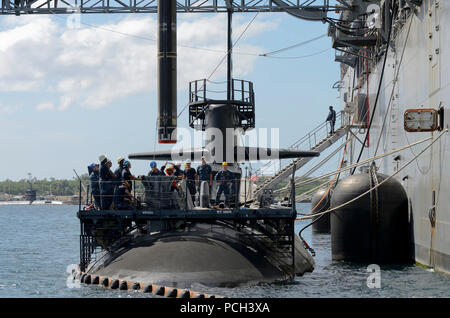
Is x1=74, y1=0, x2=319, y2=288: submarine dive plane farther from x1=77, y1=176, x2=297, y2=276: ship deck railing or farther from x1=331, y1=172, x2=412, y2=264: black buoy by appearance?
x1=331, y1=172, x2=412, y2=264: black buoy

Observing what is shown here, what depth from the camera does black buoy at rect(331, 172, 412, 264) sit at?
2392 centimetres

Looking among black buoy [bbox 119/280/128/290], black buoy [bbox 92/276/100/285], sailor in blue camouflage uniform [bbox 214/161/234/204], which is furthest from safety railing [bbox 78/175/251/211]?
black buoy [bbox 119/280/128/290]

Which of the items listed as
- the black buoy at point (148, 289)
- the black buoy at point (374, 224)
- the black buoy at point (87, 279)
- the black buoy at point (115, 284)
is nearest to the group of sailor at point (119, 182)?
the black buoy at point (87, 279)

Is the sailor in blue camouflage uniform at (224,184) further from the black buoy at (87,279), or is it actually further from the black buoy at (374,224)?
the black buoy at (374,224)

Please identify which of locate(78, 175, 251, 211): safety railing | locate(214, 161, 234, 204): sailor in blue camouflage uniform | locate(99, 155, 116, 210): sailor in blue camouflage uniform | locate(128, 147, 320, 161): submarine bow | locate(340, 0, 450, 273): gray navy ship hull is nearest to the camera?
locate(78, 175, 251, 211): safety railing

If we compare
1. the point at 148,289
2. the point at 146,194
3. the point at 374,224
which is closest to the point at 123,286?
the point at 148,289

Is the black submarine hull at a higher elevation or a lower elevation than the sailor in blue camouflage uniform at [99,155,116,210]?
lower

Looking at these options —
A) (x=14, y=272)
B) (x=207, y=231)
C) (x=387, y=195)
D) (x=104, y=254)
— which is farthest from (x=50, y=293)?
(x=387, y=195)

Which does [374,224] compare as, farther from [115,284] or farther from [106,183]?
[115,284]

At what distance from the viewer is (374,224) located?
78.4 feet

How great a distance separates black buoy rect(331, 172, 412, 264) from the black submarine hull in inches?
196

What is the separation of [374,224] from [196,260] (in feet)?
28.0

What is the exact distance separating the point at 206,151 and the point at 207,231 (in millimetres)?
5720

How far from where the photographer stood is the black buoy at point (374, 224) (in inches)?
942
